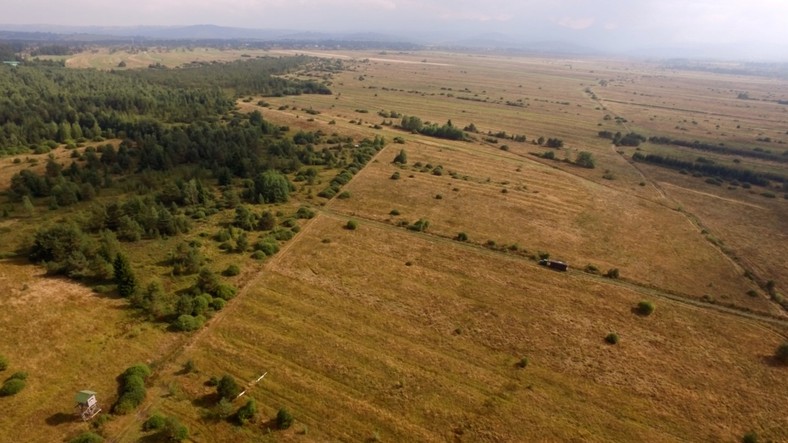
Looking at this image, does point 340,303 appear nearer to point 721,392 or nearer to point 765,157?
point 721,392

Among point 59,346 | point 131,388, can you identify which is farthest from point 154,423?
point 59,346

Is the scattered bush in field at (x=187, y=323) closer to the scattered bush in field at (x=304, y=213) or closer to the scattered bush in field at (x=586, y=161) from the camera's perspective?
the scattered bush in field at (x=304, y=213)

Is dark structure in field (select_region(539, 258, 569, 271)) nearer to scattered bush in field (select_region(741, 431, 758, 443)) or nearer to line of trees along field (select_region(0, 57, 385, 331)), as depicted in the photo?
scattered bush in field (select_region(741, 431, 758, 443))

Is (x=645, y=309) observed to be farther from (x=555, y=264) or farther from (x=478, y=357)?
(x=478, y=357)

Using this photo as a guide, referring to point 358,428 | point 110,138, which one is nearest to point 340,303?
point 358,428

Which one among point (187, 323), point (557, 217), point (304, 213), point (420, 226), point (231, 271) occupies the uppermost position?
point (557, 217)

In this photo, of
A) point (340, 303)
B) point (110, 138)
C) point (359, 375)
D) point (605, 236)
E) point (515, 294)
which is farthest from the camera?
point (110, 138)

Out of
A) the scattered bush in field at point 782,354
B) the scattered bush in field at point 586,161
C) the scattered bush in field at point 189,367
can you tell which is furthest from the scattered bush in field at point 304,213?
the scattered bush in field at point 586,161
